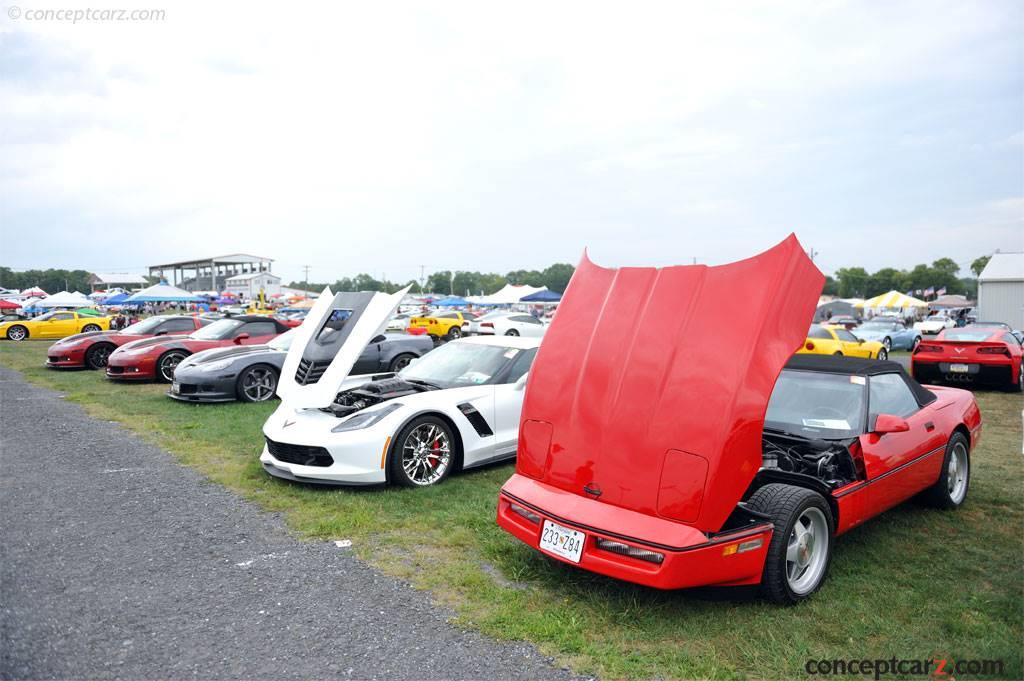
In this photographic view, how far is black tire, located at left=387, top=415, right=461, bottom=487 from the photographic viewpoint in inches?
209

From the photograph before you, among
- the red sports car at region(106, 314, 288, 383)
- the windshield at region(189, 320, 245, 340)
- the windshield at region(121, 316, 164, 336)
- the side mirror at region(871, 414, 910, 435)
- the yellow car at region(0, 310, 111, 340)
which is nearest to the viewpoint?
the side mirror at region(871, 414, 910, 435)

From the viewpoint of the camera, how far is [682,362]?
11.2ft

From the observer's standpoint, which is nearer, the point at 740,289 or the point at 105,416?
the point at 740,289

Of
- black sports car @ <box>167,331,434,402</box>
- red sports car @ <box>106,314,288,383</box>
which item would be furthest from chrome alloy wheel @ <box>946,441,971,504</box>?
red sports car @ <box>106,314,288,383</box>

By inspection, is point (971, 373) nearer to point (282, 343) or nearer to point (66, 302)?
point (282, 343)

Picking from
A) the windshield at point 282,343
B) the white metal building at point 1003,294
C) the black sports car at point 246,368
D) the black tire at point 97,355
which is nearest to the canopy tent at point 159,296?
the black tire at point 97,355

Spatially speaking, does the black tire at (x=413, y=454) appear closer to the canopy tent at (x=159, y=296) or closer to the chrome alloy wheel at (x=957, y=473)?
the chrome alloy wheel at (x=957, y=473)

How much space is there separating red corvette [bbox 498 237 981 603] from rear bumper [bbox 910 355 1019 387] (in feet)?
28.1

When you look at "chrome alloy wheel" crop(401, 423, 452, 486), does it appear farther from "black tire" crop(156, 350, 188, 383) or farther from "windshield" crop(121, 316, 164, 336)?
"windshield" crop(121, 316, 164, 336)

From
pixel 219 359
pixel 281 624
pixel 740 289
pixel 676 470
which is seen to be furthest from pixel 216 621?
pixel 219 359

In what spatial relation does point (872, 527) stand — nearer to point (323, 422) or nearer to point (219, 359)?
point (323, 422)

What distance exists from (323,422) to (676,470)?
3356 mm

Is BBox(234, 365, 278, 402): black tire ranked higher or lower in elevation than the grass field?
higher

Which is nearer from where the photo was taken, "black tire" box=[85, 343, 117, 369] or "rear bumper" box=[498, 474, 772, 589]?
"rear bumper" box=[498, 474, 772, 589]
